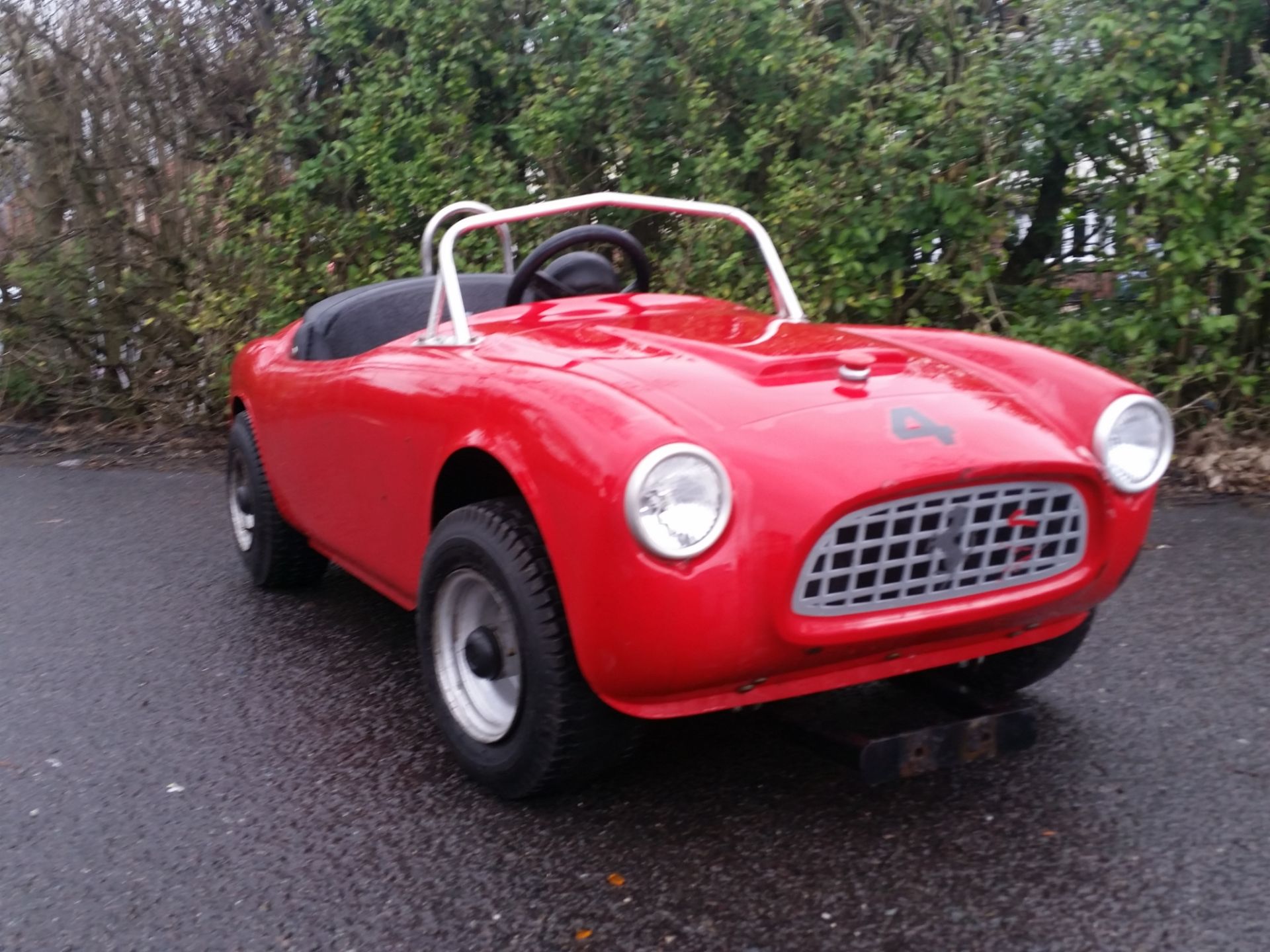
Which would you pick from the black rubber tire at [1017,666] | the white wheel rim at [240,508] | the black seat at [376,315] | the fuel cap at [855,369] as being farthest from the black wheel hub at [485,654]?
the white wheel rim at [240,508]

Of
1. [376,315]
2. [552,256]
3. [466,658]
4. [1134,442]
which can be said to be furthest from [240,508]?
[1134,442]

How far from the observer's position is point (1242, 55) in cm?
608

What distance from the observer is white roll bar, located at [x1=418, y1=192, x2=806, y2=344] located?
351 cm

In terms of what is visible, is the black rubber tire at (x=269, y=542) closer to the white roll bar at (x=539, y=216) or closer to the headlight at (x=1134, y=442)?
the white roll bar at (x=539, y=216)

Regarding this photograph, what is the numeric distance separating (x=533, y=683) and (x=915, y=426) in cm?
95

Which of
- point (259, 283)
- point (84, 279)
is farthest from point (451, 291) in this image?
point (84, 279)

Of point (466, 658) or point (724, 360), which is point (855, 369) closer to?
point (724, 360)

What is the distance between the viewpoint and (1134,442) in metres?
2.79

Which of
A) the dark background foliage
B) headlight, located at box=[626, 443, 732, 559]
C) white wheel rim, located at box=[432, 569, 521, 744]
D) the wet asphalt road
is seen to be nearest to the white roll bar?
white wheel rim, located at box=[432, 569, 521, 744]

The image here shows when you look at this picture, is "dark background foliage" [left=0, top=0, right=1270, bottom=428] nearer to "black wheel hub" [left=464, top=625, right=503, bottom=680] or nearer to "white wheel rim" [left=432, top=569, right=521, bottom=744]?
"white wheel rim" [left=432, top=569, right=521, bottom=744]

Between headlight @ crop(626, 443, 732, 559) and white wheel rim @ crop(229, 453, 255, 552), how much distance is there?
2956mm

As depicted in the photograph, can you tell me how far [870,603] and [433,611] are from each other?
111 centimetres

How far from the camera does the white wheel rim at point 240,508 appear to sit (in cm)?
495

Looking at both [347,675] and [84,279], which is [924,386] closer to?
[347,675]
